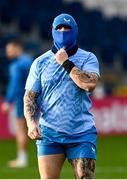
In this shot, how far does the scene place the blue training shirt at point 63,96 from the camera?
8188 mm

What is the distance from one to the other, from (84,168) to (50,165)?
1.03 ft

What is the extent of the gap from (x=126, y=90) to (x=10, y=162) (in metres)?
11.4

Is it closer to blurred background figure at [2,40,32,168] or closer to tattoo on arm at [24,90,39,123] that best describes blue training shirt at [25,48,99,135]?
tattoo on arm at [24,90,39,123]

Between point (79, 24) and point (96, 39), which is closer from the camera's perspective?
point (79, 24)

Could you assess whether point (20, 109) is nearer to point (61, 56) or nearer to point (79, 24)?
point (61, 56)

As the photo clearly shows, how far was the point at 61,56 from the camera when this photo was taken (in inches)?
320

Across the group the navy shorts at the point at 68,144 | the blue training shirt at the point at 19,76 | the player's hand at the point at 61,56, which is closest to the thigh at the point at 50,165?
the navy shorts at the point at 68,144

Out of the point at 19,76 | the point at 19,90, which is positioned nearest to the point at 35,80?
the point at 19,76

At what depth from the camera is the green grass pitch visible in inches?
551

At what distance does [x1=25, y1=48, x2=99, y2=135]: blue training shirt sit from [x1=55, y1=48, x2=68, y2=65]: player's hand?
0.36 feet

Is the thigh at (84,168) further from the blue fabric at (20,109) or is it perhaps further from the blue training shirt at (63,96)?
the blue fabric at (20,109)

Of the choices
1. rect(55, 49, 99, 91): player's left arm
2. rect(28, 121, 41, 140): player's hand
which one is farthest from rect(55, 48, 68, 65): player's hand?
rect(28, 121, 41, 140): player's hand

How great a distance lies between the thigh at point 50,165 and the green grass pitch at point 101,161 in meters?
5.35

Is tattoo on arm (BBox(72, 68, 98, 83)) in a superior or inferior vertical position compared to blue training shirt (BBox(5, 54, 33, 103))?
superior
